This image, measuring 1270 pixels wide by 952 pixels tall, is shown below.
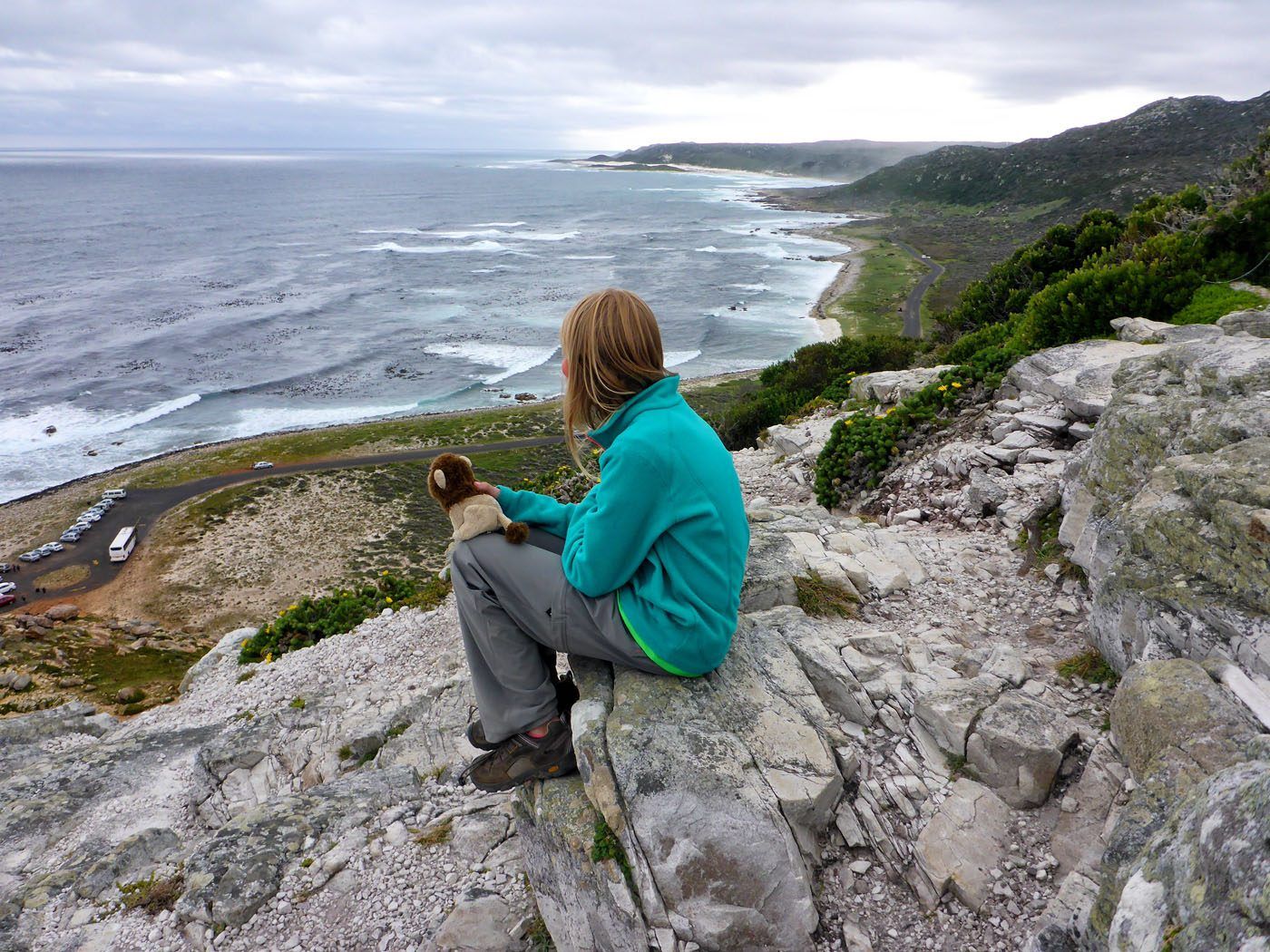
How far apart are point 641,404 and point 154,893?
540 cm

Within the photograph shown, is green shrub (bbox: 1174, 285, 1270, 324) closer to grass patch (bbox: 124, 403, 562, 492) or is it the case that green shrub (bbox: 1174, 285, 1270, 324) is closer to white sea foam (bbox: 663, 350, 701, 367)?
grass patch (bbox: 124, 403, 562, 492)

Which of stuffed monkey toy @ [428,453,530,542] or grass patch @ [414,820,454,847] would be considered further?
grass patch @ [414,820,454,847]

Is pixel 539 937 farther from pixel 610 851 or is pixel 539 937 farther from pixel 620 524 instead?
pixel 620 524

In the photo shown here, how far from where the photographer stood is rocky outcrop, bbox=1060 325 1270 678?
366cm

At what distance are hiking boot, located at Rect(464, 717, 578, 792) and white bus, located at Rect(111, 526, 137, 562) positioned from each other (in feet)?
116

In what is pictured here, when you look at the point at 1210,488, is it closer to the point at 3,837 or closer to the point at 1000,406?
the point at 1000,406

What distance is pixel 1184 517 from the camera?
4164mm

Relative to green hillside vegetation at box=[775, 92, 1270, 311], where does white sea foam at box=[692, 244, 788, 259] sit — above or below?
below

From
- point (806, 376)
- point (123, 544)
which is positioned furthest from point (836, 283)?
point (123, 544)

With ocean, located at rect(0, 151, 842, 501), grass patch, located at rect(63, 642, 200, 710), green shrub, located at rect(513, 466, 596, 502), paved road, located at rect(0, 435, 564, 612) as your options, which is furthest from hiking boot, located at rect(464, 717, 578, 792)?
ocean, located at rect(0, 151, 842, 501)

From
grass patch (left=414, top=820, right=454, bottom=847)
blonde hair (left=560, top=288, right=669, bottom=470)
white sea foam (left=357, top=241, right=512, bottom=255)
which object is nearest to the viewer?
blonde hair (left=560, top=288, right=669, bottom=470)

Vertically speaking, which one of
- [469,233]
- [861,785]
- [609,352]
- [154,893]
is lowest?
[154,893]

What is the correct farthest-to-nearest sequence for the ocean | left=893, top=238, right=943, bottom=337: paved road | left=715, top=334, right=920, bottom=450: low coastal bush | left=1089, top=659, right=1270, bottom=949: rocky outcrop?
left=893, top=238, right=943, bottom=337: paved road
the ocean
left=715, top=334, right=920, bottom=450: low coastal bush
left=1089, top=659, right=1270, bottom=949: rocky outcrop

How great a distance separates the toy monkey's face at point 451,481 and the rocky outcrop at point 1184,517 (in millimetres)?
3988
